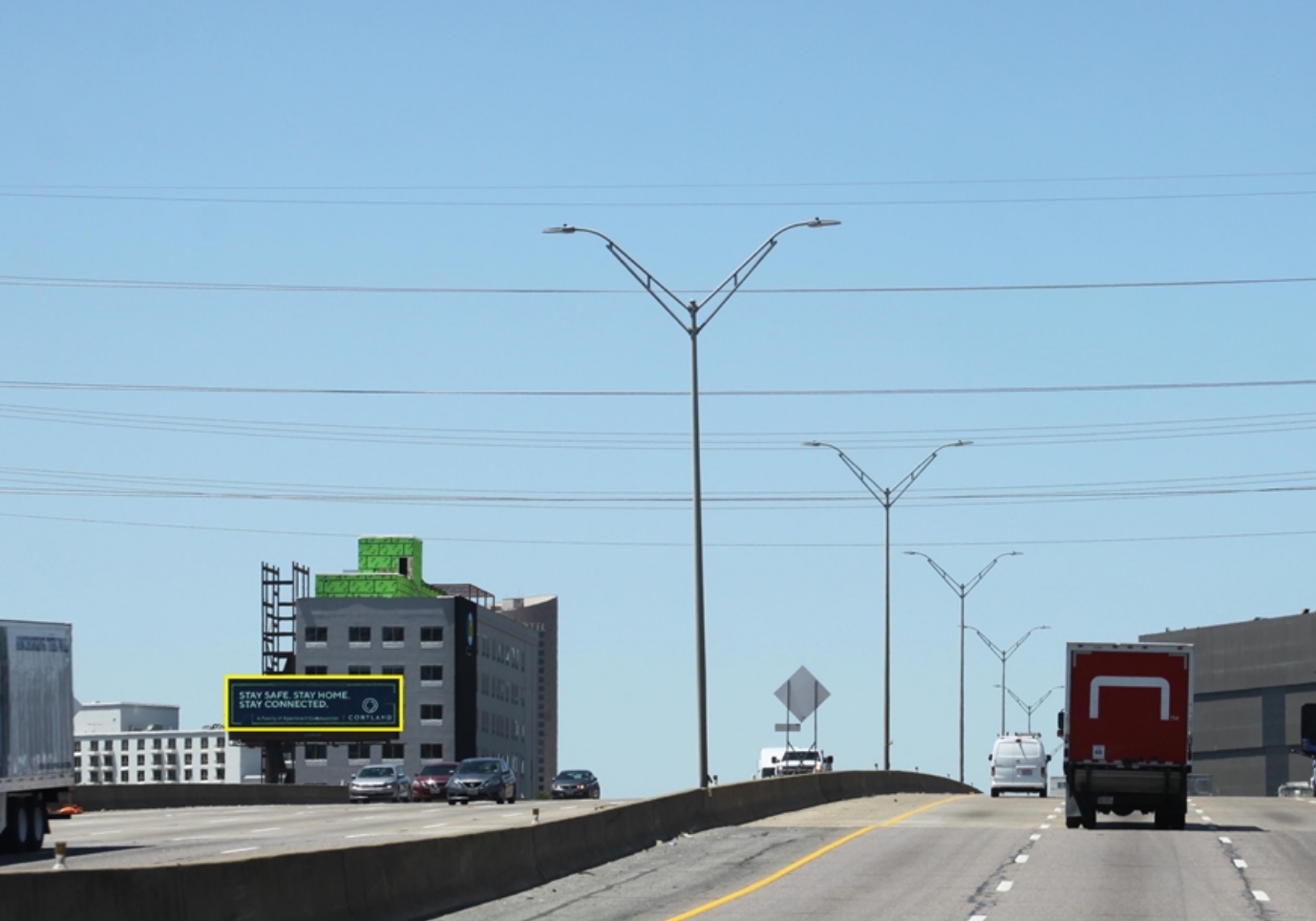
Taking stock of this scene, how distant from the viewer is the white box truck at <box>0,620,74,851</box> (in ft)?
109

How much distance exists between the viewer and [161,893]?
15.6 metres

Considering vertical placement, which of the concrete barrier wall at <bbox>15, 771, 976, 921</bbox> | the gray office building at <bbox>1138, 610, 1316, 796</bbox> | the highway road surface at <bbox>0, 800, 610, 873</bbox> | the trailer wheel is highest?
the concrete barrier wall at <bbox>15, 771, 976, 921</bbox>

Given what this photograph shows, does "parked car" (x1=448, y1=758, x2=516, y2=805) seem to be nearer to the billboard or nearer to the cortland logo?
the cortland logo

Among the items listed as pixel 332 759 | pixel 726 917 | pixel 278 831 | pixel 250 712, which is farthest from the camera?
pixel 332 759

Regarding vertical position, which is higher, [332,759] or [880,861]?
[880,861]

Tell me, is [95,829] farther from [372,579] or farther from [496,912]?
[372,579]

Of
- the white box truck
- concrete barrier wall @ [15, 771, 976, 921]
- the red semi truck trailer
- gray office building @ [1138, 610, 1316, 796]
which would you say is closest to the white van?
the red semi truck trailer

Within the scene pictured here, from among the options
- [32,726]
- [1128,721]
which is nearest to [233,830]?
[32,726]

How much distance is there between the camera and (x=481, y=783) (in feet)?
215

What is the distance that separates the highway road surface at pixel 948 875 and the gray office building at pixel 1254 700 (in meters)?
106

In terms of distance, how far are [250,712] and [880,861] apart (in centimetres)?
11155

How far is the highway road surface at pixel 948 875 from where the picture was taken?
21641mm

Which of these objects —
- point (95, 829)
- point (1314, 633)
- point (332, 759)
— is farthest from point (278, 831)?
point (332, 759)

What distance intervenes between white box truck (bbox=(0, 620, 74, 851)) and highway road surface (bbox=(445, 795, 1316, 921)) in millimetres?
10504
